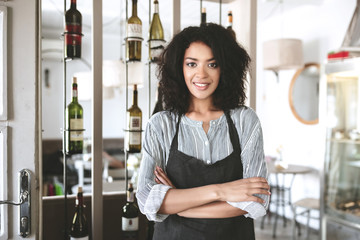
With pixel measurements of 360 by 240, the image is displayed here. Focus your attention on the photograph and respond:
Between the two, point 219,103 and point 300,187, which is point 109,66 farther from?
point 300,187

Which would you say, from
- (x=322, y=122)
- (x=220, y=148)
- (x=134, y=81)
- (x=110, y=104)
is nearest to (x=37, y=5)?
(x=134, y=81)

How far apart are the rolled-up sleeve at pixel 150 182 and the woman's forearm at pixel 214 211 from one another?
0.40 ft

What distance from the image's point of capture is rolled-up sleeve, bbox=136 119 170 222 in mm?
1225

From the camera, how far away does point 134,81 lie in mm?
2479

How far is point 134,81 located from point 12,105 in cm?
106

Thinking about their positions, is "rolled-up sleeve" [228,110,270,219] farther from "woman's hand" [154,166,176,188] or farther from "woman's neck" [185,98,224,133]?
"woman's hand" [154,166,176,188]

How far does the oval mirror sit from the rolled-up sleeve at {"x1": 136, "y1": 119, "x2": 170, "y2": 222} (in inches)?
143

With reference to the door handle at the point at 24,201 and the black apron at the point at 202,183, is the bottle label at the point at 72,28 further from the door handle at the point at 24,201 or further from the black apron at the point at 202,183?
the black apron at the point at 202,183

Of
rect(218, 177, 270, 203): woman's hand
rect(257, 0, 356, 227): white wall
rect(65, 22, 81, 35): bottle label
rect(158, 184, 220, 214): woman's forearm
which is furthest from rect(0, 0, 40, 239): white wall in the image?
rect(257, 0, 356, 227): white wall

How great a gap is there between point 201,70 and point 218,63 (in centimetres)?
7

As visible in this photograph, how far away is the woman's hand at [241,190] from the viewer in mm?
1212

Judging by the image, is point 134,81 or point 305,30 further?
point 305,30

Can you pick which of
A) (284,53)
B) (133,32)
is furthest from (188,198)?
(284,53)

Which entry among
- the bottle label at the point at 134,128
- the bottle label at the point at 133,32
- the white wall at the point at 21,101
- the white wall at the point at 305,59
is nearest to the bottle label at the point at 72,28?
the white wall at the point at 21,101
